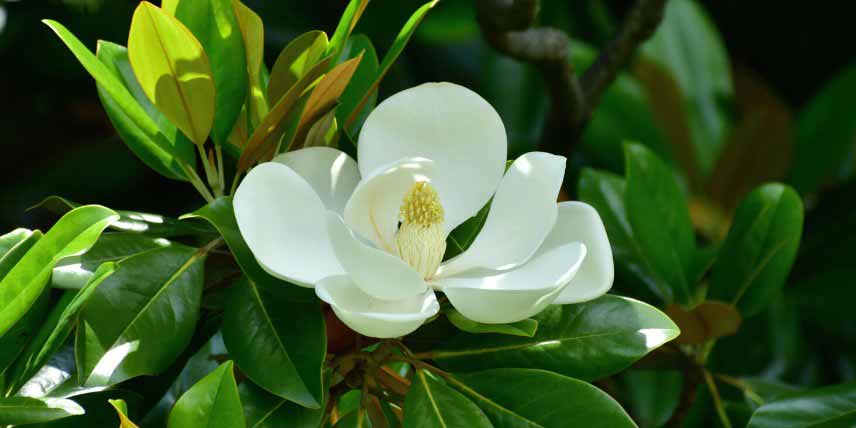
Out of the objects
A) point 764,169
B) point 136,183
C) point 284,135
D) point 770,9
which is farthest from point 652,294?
point 770,9

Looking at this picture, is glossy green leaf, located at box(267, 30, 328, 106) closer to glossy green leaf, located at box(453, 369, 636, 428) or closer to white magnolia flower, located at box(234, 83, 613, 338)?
white magnolia flower, located at box(234, 83, 613, 338)

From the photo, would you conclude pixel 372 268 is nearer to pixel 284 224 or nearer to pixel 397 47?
pixel 284 224

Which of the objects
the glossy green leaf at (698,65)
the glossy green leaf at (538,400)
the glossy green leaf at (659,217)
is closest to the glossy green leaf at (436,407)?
the glossy green leaf at (538,400)

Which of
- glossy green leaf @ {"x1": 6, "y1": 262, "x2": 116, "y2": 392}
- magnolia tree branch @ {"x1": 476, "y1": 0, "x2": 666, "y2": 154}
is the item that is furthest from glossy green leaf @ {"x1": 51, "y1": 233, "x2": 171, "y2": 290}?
magnolia tree branch @ {"x1": 476, "y1": 0, "x2": 666, "y2": 154}

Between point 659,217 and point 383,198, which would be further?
point 659,217

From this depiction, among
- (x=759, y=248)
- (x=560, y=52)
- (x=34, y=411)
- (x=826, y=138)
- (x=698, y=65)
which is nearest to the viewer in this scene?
(x=34, y=411)

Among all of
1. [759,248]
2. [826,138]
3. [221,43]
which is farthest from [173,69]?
[826,138]

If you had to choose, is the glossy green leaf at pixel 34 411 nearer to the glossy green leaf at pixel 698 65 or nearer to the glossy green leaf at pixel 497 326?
the glossy green leaf at pixel 497 326
